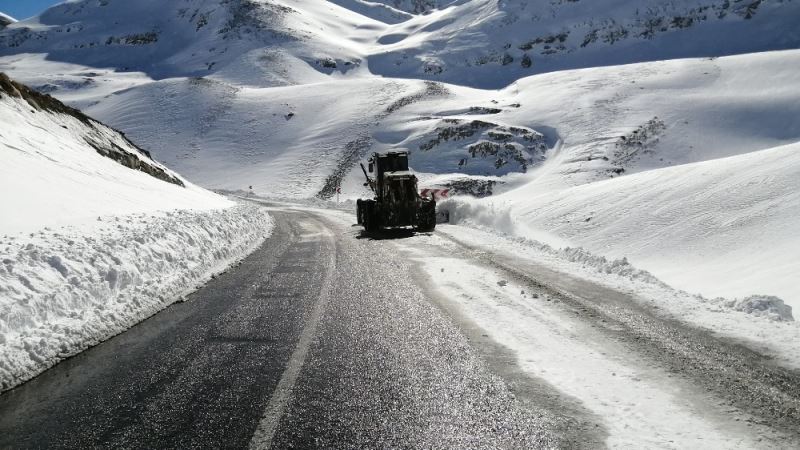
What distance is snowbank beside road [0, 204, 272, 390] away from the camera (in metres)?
5.92

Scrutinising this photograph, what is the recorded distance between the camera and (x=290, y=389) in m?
4.84

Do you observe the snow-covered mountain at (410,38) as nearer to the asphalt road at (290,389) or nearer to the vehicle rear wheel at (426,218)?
the vehicle rear wheel at (426,218)

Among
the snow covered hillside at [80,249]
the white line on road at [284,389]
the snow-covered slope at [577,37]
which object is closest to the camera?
the white line on road at [284,389]

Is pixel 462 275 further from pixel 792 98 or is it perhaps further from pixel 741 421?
pixel 792 98

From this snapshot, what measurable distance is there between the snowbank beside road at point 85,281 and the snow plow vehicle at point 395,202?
24.2ft

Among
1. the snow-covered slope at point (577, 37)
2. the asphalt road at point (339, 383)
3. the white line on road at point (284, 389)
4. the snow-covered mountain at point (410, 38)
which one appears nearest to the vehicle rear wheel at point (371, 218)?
the asphalt road at point (339, 383)

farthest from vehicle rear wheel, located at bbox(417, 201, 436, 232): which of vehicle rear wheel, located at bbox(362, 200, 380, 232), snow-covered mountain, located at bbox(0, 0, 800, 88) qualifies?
snow-covered mountain, located at bbox(0, 0, 800, 88)

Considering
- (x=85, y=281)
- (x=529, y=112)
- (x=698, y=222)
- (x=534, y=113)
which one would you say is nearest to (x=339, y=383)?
(x=85, y=281)

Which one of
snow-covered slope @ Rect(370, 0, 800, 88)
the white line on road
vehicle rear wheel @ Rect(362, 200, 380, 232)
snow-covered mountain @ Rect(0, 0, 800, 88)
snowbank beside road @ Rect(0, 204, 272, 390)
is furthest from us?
snow-covered mountain @ Rect(0, 0, 800, 88)

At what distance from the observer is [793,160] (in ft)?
50.0

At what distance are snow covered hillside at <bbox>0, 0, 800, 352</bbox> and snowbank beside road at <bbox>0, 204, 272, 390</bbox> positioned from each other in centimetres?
991

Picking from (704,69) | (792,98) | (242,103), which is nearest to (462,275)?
(792,98)

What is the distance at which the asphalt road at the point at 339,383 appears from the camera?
4.01 m

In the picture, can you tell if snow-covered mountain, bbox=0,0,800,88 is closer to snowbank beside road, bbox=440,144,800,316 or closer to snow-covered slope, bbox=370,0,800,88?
snow-covered slope, bbox=370,0,800,88
